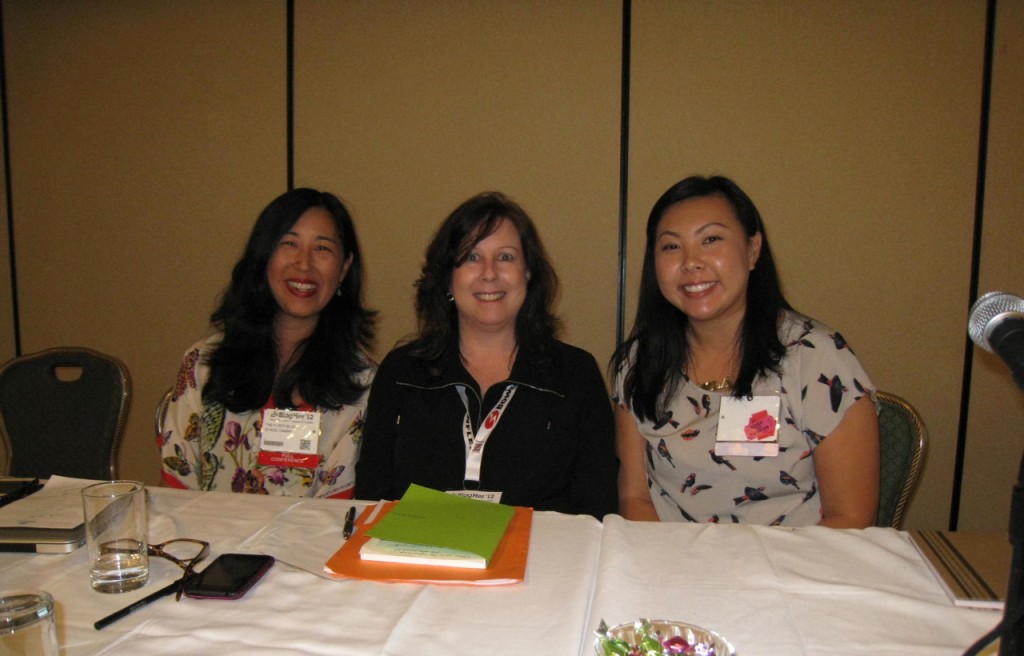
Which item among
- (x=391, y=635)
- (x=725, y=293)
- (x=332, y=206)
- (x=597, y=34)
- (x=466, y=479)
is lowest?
(x=466, y=479)

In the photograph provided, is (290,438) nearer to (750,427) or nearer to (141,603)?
(141,603)

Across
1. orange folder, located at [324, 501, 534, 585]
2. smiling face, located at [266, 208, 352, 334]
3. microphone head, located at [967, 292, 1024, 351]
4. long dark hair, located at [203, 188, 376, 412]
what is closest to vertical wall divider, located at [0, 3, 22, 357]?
long dark hair, located at [203, 188, 376, 412]

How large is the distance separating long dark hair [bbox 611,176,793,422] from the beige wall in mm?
1116

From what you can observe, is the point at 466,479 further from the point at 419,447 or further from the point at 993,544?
the point at 993,544

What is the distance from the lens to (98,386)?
240 cm

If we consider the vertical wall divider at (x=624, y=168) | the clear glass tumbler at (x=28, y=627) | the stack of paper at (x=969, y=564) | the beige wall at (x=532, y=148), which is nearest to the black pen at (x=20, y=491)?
the clear glass tumbler at (x=28, y=627)

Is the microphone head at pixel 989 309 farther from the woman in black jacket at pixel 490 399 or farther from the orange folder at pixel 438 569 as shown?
the woman in black jacket at pixel 490 399

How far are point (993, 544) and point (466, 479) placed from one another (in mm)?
1201

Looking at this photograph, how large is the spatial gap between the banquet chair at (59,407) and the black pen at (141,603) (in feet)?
5.13

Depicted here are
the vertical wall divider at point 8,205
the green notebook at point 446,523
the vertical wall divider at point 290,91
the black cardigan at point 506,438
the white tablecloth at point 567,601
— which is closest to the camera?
the white tablecloth at point 567,601

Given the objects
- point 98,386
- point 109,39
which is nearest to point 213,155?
point 109,39

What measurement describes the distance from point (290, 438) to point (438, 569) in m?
0.96

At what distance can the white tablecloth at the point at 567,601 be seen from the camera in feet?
3.03

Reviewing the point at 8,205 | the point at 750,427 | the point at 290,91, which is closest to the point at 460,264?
the point at 750,427
